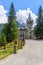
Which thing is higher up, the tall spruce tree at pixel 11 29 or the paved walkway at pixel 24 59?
the tall spruce tree at pixel 11 29

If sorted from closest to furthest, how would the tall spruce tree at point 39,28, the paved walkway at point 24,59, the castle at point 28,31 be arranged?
the paved walkway at point 24,59 < the tall spruce tree at point 39,28 < the castle at point 28,31

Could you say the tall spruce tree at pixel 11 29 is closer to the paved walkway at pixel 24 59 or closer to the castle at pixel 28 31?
the castle at pixel 28 31

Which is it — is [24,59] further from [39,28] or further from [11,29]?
[39,28]

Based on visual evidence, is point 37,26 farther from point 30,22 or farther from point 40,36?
point 30,22

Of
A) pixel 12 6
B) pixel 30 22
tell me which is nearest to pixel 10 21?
pixel 12 6

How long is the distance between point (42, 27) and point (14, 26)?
430 inches

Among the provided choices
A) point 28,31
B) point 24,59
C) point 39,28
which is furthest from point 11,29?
point 24,59

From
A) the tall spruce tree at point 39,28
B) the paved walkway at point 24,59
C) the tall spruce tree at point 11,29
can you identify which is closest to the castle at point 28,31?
the tall spruce tree at point 39,28

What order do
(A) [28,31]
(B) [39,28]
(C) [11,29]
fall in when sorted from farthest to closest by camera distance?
(A) [28,31] → (B) [39,28] → (C) [11,29]

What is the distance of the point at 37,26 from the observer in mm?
75375

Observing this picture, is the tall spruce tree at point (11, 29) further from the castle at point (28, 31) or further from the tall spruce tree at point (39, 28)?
the castle at point (28, 31)

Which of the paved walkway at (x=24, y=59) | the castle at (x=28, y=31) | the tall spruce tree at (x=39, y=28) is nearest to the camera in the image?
the paved walkway at (x=24, y=59)

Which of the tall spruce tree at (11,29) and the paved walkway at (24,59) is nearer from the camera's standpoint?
the paved walkway at (24,59)

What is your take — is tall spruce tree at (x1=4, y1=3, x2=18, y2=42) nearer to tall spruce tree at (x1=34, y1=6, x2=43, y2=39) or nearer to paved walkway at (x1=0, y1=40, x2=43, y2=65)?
Result: tall spruce tree at (x1=34, y1=6, x2=43, y2=39)
